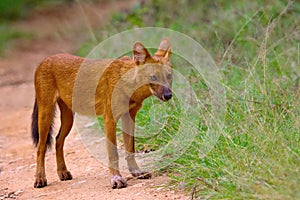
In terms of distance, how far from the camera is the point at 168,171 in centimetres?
619

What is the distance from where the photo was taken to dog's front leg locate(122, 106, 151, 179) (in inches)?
249

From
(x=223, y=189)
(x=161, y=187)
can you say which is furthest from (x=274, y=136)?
(x=161, y=187)

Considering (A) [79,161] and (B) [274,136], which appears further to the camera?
(A) [79,161]

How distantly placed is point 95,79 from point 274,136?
184 cm

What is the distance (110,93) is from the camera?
6.26 meters

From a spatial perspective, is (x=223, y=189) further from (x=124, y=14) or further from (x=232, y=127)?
(x=124, y=14)

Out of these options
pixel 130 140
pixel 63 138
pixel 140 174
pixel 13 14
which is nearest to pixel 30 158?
pixel 63 138

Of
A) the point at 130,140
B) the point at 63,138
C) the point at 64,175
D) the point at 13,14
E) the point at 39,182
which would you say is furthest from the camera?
the point at 13,14

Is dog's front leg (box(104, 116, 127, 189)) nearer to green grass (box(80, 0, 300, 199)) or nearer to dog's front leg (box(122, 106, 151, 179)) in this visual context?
dog's front leg (box(122, 106, 151, 179))

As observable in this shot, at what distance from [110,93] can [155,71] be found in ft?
1.76

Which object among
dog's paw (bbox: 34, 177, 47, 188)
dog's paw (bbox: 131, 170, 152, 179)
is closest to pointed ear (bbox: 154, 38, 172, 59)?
dog's paw (bbox: 131, 170, 152, 179)

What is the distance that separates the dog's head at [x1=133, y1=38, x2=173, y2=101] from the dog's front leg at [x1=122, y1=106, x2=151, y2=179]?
433 mm

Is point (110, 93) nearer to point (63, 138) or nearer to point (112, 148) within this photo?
point (112, 148)

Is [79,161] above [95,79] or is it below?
below
